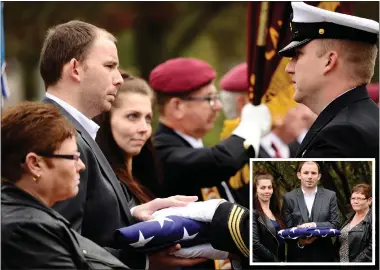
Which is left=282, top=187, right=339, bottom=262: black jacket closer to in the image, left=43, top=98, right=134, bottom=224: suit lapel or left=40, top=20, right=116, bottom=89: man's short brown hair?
left=43, top=98, right=134, bottom=224: suit lapel

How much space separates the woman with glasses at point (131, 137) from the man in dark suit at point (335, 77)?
1209mm

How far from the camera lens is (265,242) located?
215 inches

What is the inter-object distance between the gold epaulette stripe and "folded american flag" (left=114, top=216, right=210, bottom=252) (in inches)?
5.4

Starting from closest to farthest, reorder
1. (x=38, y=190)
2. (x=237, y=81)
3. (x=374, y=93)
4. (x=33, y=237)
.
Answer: (x=33, y=237) < (x=38, y=190) < (x=237, y=81) < (x=374, y=93)

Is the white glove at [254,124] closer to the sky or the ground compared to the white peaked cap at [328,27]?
closer to the ground

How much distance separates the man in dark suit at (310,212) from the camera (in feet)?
17.7

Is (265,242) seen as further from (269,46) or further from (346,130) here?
(269,46)

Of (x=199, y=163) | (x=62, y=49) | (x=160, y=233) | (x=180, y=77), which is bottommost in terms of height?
(x=160, y=233)

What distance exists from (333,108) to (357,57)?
24cm

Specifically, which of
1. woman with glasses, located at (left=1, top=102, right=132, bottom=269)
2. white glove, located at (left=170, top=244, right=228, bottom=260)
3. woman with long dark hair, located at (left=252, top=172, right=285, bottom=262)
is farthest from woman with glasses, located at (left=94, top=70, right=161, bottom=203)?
woman with glasses, located at (left=1, top=102, right=132, bottom=269)

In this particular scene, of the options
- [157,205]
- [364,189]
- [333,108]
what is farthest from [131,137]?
[364,189]

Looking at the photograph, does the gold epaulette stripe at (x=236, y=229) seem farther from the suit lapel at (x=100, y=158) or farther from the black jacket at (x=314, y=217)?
the suit lapel at (x=100, y=158)

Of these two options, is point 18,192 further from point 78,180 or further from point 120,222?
point 120,222

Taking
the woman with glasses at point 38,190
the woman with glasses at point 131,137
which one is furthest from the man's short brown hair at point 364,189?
the woman with glasses at point 131,137
